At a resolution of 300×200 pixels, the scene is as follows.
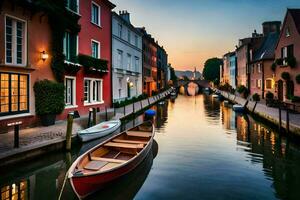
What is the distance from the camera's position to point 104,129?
1700 centimetres

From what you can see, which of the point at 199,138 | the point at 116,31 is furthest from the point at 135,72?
the point at 199,138

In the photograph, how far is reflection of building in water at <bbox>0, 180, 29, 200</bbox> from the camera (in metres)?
8.84

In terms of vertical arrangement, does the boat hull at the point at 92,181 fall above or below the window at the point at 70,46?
below

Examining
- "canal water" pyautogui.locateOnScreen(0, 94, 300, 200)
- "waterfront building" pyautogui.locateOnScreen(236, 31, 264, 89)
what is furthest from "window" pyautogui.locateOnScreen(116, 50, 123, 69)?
"waterfront building" pyautogui.locateOnScreen(236, 31, 264, 89)

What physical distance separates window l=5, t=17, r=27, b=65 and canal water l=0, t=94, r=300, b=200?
650 cm

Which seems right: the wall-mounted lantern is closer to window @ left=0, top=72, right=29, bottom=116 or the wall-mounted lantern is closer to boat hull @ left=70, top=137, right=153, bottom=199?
window @ left=0, top=72, right=29, bottom=116

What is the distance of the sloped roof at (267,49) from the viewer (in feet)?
142

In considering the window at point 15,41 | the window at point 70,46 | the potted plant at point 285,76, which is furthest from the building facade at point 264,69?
the window at point 15,41

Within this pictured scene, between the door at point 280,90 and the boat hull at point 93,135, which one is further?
the door at point 280,90

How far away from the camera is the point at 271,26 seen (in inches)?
2157

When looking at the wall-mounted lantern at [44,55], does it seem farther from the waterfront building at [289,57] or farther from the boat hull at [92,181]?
the waterfront building at [289,57]

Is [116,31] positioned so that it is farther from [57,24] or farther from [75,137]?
[75,137]

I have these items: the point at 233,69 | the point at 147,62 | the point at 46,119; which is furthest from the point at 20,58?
the point at 233,69

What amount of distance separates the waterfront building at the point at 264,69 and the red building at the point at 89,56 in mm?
24756
